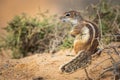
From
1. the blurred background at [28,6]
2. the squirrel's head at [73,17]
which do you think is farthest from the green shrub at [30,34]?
the blurred background at [28,6]

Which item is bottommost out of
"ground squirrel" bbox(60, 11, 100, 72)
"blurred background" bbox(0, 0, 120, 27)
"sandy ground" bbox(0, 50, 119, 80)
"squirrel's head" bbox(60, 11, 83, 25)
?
"sandy ground" bbox(0, 50, 119, 80)

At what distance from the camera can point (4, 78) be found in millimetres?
7426

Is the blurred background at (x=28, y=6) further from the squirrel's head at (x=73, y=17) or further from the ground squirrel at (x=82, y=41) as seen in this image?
the ground squirrel at (x=82, y=41)

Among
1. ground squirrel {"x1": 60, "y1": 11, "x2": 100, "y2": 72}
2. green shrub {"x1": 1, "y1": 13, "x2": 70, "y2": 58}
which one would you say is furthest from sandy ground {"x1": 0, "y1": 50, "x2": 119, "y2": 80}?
green shrub {"x1": 1, "y1": 13, "x2": 70, "y2": 58}

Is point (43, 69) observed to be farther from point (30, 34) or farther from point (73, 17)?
point (30, 34)

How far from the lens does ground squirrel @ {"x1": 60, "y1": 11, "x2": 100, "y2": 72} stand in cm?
704

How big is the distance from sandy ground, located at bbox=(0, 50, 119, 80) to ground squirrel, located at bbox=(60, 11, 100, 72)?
0.17 m

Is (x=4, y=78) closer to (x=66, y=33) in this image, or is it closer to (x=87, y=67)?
(x=87, y=67)

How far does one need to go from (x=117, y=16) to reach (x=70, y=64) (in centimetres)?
285

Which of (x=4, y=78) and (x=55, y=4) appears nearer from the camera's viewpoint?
(x=4, y=78)

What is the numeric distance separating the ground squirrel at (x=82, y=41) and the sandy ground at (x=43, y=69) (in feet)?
0.56

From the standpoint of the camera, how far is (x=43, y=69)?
770cm

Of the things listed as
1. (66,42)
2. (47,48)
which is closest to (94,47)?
(66,42)

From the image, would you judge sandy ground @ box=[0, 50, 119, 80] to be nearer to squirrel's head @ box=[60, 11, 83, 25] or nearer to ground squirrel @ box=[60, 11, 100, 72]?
ground squirrel @ box=[60, 11, 100, 72]
